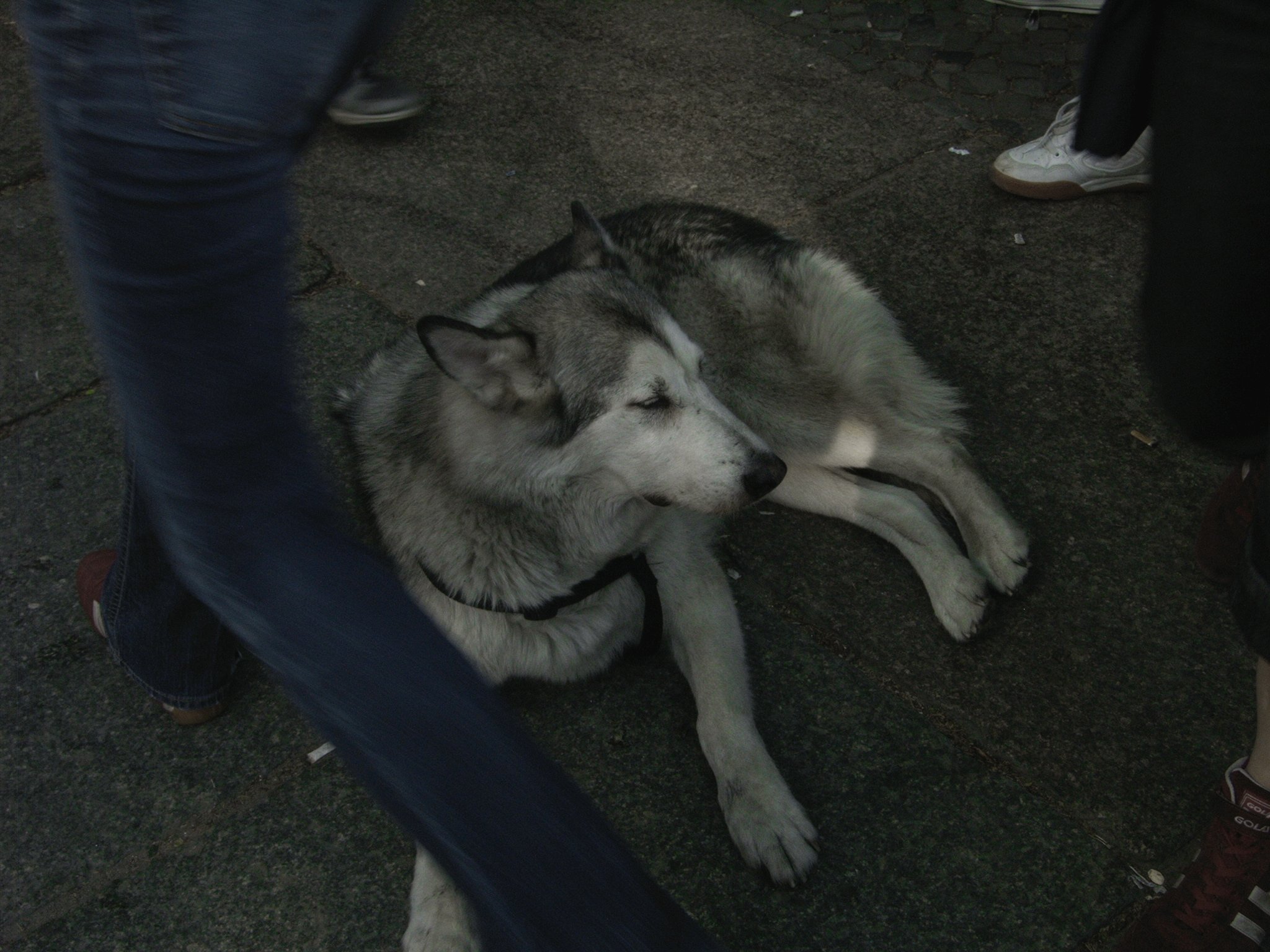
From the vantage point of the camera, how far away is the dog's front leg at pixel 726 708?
7.64 feet

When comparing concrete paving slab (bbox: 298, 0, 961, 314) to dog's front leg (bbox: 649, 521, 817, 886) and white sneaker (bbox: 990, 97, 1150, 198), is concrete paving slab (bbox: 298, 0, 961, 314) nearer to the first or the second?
white sneaker (bbox: 990, 97, 1150, 198)

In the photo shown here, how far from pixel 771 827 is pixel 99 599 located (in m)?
1.76

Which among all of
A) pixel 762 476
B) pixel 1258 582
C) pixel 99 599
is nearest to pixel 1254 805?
pixel 1258 582

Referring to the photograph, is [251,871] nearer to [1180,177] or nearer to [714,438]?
[714,438]

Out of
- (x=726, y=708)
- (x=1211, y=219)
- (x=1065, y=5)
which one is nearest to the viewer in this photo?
(x=1211, y=219)

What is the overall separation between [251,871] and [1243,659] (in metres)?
2.48

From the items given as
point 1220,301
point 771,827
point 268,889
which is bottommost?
point 268,889

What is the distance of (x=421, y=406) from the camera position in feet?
8.53

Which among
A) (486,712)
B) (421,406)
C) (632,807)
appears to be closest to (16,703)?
(421,406)

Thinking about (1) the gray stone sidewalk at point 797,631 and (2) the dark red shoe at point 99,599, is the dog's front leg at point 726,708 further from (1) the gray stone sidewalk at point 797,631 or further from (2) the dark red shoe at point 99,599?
(2) the dark red shoe at point 99,599

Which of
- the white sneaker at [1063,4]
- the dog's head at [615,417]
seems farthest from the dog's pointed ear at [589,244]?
the white sneaker at [1063,4]

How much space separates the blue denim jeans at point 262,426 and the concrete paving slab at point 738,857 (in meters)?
0.98

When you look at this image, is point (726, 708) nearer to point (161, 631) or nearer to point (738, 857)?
point (738, 857)

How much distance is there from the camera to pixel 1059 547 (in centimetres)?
302
